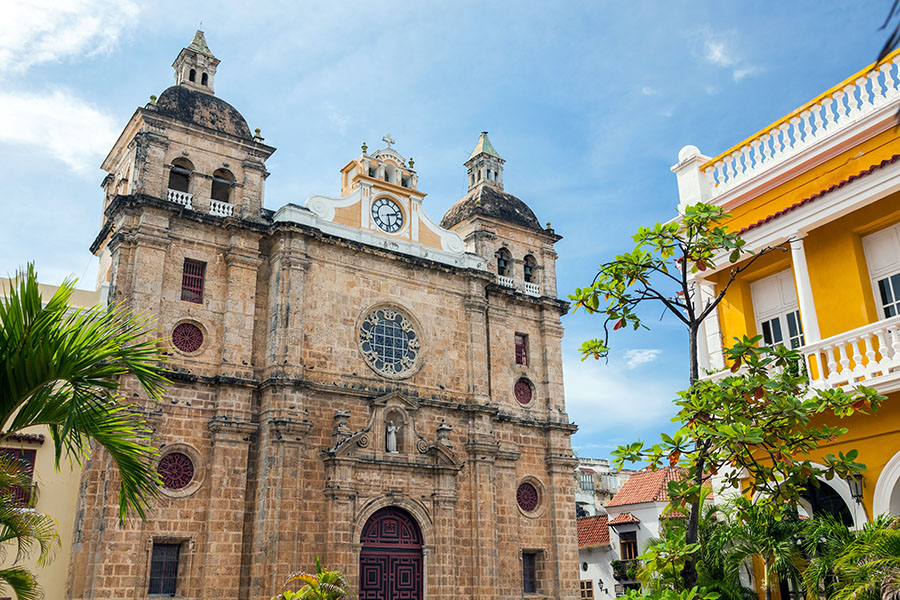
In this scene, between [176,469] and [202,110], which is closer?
[176,469]

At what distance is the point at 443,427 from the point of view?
21.7 metres

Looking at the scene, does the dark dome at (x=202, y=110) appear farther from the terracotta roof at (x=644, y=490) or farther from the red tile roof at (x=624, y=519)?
the red tile roof at (x=624, y=519)

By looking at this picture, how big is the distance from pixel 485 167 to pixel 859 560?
22425 millimetres

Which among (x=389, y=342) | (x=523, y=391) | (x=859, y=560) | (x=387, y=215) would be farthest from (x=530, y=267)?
(x=859, y=560)

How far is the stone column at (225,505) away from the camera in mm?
17891

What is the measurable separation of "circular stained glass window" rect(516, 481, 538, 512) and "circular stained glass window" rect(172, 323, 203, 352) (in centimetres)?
1038

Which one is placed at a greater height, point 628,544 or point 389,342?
point 389,342

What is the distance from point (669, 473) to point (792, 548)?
58.6 feet

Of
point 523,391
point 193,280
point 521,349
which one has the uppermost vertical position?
point 193,280

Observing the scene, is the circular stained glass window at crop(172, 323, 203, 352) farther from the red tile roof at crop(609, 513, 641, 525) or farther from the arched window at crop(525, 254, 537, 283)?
the red tile roof at crop(609, 513, 641, 525)

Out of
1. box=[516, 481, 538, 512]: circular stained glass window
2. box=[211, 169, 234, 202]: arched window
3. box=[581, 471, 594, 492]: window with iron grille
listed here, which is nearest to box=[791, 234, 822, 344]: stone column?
box=[516, 481, 538, 512]: circular stained glass window

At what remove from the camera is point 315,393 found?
66.5ft

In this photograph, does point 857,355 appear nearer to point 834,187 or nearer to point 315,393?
point 834,187

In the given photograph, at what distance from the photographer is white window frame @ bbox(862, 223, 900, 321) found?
34.0 ft
